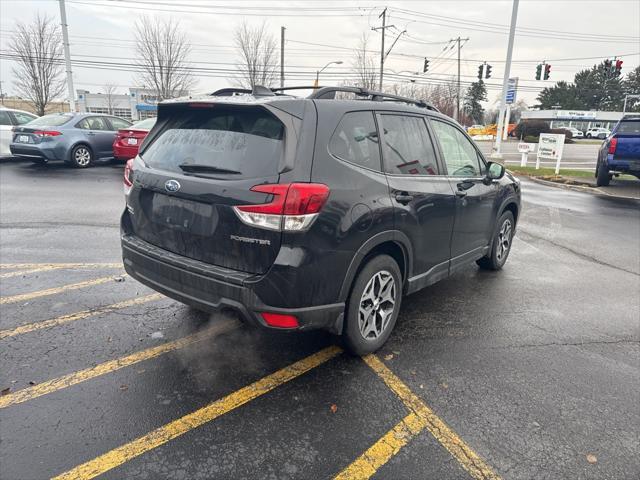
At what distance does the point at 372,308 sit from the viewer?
11.1 feet

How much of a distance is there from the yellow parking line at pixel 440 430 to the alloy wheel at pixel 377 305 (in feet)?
0.86

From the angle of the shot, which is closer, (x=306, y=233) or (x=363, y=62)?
(x=306, y=233)

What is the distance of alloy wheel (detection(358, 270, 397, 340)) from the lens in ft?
10.8

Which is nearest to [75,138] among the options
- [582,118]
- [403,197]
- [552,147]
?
[403,197]

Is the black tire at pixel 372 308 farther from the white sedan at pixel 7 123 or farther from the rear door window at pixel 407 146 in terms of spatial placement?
the white sedan at pixel 7 123

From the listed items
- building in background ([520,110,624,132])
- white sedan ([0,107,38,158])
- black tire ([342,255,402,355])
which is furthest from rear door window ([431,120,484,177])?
building in background ([520,110,624,132])

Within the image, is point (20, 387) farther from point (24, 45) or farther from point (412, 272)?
point (24, 45)

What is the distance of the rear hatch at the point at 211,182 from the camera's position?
275cm

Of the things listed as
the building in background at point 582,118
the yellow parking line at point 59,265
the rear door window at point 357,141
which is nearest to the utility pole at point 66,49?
the yellow parking line at point 59,265

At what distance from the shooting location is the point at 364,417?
8.97 feet

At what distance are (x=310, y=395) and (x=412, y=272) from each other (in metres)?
1.36

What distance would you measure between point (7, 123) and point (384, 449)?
15557 mm

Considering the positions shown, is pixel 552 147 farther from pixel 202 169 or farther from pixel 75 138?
pixel 202 169

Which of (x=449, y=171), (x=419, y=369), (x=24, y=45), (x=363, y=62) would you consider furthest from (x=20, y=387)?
(x=363, y=62)
